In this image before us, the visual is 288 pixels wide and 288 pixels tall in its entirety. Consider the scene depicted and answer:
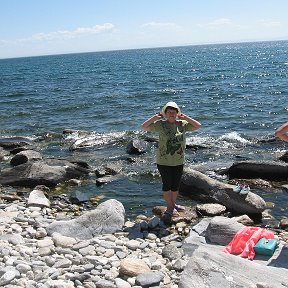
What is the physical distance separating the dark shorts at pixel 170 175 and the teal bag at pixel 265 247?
8.62 ft

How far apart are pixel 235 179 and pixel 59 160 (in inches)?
228

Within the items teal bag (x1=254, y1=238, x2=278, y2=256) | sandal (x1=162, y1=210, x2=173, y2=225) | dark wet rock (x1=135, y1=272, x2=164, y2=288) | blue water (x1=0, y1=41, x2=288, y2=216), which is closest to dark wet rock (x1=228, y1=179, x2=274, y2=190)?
blue water (x1=0, y1=41, x2=288, y2=216)

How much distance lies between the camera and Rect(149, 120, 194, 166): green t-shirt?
912cm

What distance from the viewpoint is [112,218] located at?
905 centimetres

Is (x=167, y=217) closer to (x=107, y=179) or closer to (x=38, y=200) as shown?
(x=38, y=200)

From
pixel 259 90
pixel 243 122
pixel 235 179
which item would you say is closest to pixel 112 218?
pixel 235 179

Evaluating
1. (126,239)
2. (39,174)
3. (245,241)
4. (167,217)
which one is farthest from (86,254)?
(39,174)

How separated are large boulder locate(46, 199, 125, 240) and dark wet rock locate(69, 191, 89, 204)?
2189mm

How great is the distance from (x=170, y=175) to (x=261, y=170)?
4.86m

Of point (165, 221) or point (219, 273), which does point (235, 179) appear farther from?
point (219, 273)

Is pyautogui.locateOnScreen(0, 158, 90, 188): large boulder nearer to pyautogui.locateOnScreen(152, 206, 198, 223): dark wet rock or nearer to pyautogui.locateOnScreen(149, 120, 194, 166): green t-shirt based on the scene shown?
pyautogui.locateOnScreen(152, 206, 198, 223): dark wet rock

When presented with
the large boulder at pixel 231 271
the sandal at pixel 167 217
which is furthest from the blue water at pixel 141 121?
the large boulder at pixel 231 271

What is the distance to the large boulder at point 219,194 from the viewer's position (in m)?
10.3

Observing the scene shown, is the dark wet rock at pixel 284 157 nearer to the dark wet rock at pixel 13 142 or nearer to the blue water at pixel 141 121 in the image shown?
the blue water at pixel 141 121
